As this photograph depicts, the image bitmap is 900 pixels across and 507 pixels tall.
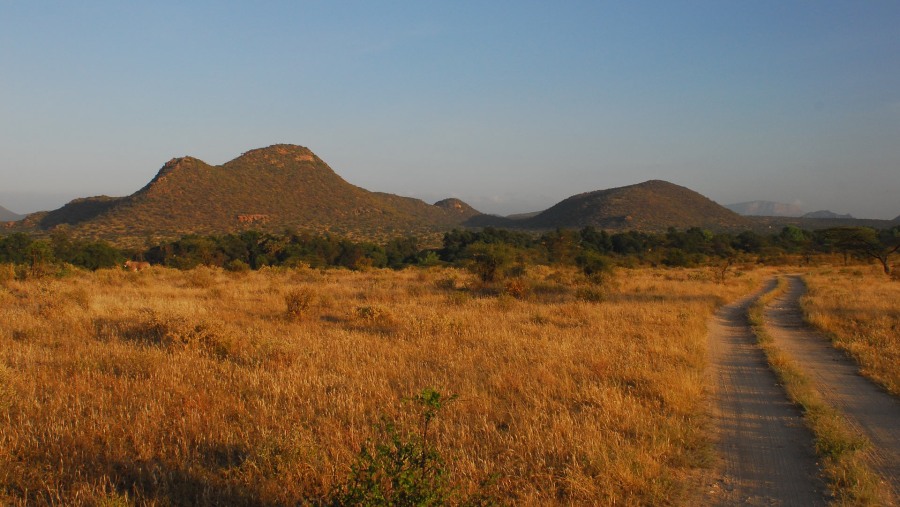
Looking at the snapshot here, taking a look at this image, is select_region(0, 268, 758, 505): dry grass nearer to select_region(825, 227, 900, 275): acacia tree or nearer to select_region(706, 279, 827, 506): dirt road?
select_region(706, 279, 827, 506): dirt road

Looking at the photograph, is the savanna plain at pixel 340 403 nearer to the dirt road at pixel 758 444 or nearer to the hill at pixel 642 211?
the dirt road at pixel 758 444

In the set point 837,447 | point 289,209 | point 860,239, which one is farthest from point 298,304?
point 289,209

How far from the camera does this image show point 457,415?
5.83 metres

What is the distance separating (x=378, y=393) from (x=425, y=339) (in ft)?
11.1

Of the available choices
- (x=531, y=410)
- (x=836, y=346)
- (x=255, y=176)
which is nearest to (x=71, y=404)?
(x=531, y=410)

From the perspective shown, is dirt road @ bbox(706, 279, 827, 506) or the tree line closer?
dirt road @ bbox(706, 279, 827, 506)

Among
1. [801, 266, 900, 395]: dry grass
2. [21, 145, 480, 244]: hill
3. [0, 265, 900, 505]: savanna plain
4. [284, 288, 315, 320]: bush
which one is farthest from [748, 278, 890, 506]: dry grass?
[21, 145, 480, 244]: hill

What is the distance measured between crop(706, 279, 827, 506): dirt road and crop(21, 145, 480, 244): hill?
64.4 meters

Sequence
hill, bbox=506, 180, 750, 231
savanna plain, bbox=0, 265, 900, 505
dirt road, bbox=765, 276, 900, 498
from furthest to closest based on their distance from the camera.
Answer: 1. hill, bbox=506, 180, 750, 231
2. dirt road, bbox=765, 276, 900, 498
3. savanna plain, bbox=0, 265, 900, 505

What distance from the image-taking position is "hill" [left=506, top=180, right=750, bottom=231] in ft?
302

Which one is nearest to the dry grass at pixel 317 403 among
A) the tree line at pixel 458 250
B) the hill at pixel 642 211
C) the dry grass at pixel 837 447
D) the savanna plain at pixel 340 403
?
the savanna plain at pixel 340 403

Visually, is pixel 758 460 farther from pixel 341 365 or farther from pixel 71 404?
pixel 71 404

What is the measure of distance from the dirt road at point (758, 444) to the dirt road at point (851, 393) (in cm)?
60

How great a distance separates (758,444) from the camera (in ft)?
18.0
